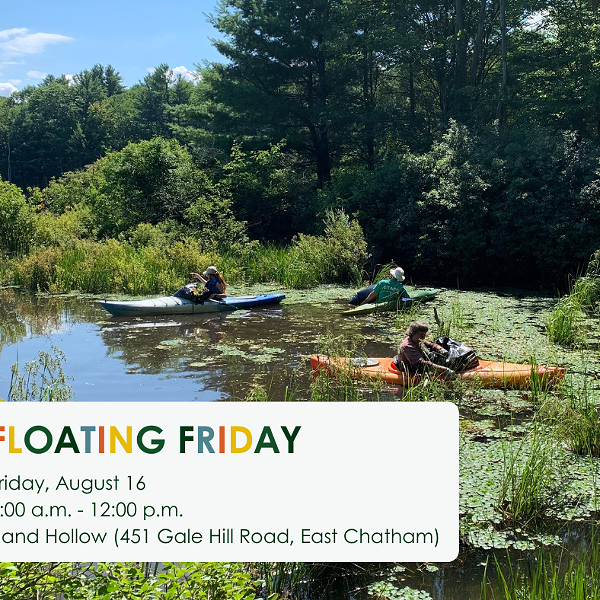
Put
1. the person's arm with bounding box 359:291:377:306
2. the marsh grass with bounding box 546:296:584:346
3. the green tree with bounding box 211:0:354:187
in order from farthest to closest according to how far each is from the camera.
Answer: the green tree with bounding box 211:0:354:187
the person's arm with bounding box 359:291:377:306
the marsh grass with bounding box 546:296:584:346

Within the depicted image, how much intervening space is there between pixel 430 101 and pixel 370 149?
10.8 feet

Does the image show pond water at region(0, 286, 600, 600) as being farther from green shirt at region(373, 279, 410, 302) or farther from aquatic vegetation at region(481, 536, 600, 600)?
green shirt at region(373, 279, 410, 302)

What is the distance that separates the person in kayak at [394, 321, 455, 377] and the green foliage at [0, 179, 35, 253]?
15.7 meters

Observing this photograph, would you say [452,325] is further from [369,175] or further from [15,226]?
[15,226]

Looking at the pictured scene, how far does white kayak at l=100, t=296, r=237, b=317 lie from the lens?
12.5 meters

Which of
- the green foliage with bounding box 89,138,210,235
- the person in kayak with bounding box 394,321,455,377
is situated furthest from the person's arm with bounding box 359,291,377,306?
the green foliage with bounding box 89,138,210,235

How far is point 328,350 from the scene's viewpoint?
7.04 m

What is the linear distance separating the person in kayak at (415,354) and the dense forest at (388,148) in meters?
9.64

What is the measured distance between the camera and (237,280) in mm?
16828

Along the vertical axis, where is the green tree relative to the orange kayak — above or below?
above

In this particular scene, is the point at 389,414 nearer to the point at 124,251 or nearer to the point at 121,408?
the point at 121,408

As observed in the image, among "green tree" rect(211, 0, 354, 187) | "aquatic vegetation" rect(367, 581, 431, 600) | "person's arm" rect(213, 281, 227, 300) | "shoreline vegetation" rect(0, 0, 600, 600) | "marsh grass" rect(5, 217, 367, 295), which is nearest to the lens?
"aquatic vegetation" rect(367, 581, 431, 600)

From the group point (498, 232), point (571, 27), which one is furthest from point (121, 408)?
point (571, 27)

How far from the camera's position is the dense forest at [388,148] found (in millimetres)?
17234
